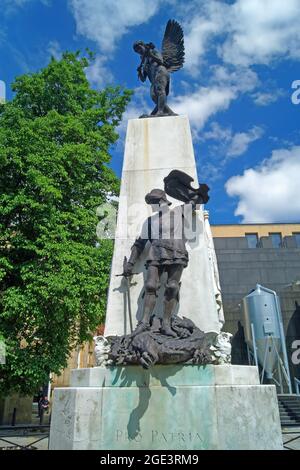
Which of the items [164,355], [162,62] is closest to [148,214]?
[164,355]

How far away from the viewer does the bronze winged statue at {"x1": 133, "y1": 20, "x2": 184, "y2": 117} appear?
23.8 ft

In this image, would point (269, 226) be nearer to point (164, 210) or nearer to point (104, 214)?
point (104, 214)

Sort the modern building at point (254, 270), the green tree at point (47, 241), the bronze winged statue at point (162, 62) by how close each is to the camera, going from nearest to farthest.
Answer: the bronze winged statue at point (162, 62)
the green tree at point (47, 241)
the modern building at point (254, 270)

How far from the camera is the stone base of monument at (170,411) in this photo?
4094 mm

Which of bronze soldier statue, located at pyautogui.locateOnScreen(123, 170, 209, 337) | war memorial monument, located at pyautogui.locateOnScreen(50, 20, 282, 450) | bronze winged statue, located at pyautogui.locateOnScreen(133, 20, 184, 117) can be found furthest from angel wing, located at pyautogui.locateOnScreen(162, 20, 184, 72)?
bronze soldier statue, located at pyautogui.locateOnScreen(123, 170, 209, 337)

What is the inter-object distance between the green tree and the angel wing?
5131 mm

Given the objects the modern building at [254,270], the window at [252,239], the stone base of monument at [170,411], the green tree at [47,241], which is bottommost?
the stone base of monument at [170,411]

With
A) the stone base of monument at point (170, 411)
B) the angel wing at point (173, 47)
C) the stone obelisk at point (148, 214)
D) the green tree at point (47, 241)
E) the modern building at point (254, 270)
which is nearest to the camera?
the stone base of monument at point (170, 411)

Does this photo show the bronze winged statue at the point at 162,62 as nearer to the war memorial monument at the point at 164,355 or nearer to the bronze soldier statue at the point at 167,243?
the war memorial monument at the point at 164,355

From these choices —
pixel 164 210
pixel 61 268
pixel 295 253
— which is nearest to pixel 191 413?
pixel 164 210

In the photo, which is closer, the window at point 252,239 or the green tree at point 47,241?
the green tree at point 47,241

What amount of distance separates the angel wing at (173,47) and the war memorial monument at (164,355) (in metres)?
2.41

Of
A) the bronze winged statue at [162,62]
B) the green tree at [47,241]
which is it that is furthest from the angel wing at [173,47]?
the green tree at [47,241]

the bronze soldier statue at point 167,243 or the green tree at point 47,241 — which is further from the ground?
the green tree at point 47,241
